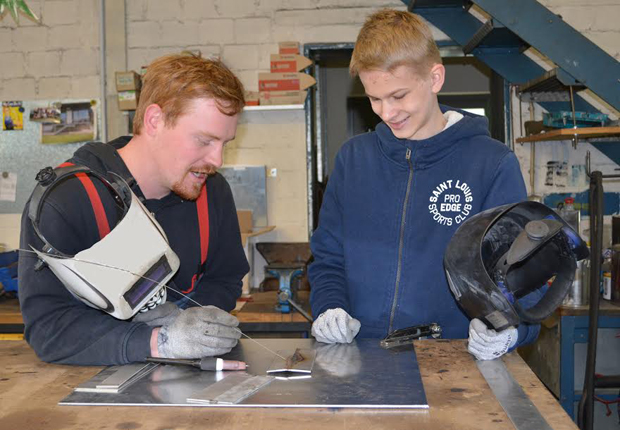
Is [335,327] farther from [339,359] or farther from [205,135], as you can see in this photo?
[205,135]

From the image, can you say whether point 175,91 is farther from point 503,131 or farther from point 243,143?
point 503,131

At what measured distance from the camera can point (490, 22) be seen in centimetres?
320

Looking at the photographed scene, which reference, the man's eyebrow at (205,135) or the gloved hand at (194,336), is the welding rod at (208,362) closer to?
the gloved hand at (194,336)

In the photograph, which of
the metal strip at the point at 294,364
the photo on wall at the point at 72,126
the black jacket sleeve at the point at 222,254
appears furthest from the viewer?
the photo on wall at the point at 72,126

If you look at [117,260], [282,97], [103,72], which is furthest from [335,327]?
[103,72]

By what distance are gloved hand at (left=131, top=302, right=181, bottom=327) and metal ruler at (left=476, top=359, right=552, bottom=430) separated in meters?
0.64

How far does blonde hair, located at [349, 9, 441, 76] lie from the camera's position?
5.12 feet

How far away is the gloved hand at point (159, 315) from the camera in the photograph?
1.40 m

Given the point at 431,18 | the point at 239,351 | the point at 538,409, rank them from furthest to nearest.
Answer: the point at 431,18 → the point at 239,351 → the point at 538,409

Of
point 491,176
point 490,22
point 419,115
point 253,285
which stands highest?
point 490,22

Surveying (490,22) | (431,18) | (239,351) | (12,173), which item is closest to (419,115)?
(239,351)

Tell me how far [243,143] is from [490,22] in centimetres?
154

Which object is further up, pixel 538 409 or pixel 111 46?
pixel 111 46

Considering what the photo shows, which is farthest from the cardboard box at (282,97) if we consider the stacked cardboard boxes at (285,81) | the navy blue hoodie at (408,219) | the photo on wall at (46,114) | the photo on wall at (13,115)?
the navy blue hoodie at (408,219)
